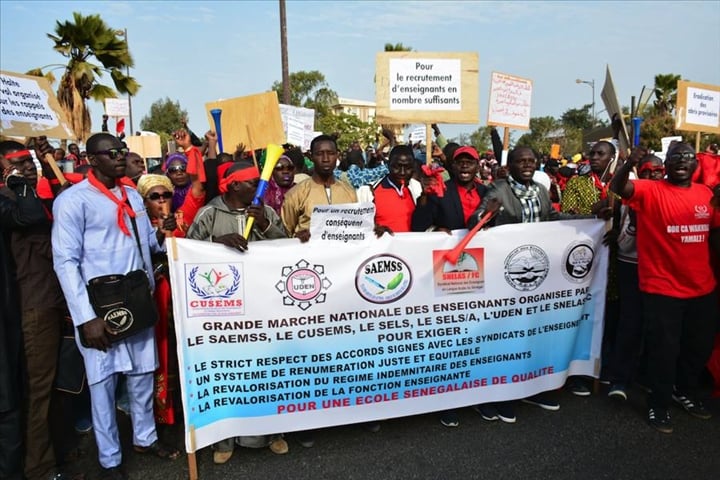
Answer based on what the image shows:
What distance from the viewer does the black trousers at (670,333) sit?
3625mm

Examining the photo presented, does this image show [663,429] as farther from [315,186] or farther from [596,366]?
[315,186]

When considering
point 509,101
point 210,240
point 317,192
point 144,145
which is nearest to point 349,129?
point 144,145

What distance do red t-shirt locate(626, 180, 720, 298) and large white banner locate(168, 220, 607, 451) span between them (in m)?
0.47

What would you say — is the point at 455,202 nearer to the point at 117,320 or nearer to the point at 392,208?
the point at 392,208

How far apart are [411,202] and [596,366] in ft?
6.34

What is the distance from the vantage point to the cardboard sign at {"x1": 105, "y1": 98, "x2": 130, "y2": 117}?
10.4 m

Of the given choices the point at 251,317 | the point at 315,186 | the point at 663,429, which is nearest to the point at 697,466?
the point at 663,429

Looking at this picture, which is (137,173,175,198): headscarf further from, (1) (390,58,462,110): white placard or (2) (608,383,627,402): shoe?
(2) (608,383,627,402): shoe

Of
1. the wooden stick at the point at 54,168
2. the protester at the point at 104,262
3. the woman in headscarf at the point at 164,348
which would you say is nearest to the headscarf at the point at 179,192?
the woman in headscarf at the point at 164,348

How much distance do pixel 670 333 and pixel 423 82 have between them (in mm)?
2734

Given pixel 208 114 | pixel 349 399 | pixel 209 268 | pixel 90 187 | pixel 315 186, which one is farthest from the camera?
pixel 208 114

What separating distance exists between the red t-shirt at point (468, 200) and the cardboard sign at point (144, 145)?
7.32 meters

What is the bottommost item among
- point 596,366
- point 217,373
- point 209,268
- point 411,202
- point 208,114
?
point 596,366

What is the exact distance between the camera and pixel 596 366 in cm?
412
